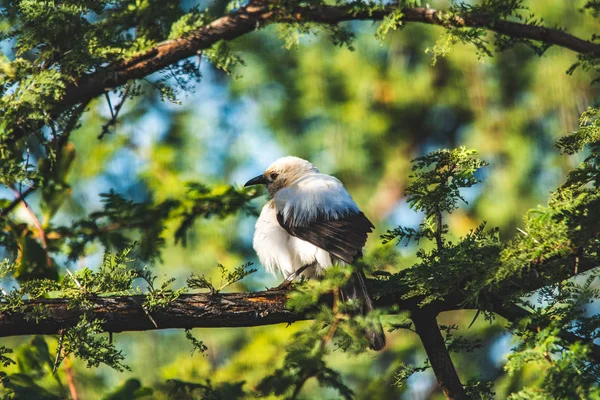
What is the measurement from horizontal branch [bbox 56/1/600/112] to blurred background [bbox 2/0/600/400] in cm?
416

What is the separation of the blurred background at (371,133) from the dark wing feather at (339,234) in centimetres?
443

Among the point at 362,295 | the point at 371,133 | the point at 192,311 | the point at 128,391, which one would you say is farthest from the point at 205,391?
the point at 371,133

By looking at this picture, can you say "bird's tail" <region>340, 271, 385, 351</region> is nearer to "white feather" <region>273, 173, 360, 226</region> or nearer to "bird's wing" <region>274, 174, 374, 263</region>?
"bird's wing" <region>274, 174, 374, 263</region>

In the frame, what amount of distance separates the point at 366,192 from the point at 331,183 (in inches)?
203

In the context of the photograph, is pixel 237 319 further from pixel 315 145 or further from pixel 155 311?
pixel 315 145

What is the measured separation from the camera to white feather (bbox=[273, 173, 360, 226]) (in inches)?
202

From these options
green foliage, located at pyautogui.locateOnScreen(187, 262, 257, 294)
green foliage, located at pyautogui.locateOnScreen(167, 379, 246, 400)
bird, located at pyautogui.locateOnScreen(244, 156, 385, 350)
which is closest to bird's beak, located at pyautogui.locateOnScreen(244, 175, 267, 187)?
bird, located at pyautogui.locateOnScreen(244, 156, 385, 350)

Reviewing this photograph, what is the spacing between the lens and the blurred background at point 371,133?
388 inches

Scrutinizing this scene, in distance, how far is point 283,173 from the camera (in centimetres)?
649

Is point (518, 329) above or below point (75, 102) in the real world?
below

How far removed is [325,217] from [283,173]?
59.2 inches

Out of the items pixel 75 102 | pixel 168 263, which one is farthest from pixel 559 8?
pixel 75 102

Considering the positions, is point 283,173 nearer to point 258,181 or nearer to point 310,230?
point 258,181

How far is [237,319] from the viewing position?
4.05 m
